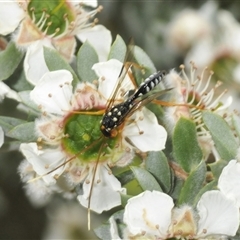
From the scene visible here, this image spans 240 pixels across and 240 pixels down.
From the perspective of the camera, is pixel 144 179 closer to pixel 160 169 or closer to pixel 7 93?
pixel 160 169

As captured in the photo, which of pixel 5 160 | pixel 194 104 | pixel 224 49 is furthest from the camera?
pixel 224 49

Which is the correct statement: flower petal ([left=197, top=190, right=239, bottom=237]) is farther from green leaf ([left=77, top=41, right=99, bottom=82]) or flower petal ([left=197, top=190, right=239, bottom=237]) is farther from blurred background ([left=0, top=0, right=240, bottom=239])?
blurred background ([left=0, top=0, right=240, bottom=239])

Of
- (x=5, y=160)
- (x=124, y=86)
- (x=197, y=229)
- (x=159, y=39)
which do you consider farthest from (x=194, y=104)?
(x=159, y=39)

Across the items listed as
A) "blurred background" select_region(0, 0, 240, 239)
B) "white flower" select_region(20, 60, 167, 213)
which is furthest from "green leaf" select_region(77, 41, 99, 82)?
"blurred background" select_region(0, 0, 240, 239)

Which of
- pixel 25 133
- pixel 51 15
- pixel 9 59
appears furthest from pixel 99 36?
pixel 25 133

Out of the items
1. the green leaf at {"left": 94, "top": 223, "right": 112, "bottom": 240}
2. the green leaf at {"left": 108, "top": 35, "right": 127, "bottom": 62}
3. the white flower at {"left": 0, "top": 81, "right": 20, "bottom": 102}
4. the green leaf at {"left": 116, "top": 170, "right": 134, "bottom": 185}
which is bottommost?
the green leaf at {"left": 94, "top": 223, "right": 112, "bottom": 240}

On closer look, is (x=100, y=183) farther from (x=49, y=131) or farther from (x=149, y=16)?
(x=149, y=16)
